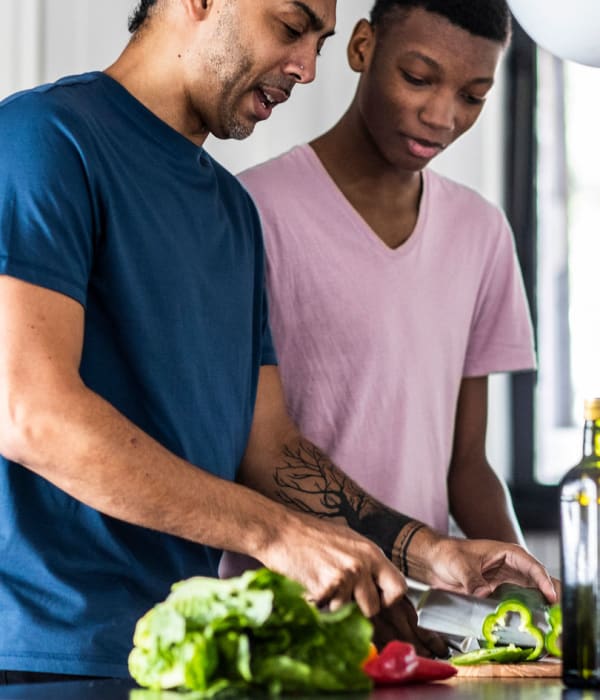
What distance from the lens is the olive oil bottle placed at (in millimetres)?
1187

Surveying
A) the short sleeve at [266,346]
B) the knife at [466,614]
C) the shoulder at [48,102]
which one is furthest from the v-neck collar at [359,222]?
the knife at [466,614]

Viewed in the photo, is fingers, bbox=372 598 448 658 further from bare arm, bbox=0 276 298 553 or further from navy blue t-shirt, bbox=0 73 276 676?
bare arm, bbox=0 276 298 553

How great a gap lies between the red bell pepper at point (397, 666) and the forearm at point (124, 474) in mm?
191

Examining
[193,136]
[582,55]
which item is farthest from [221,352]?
[582,55]

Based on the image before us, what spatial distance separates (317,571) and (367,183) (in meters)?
0.98

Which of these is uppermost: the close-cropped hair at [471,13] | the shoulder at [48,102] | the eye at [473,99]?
the close-cropped hair at [471,13]

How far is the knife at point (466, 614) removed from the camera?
154 centimetres

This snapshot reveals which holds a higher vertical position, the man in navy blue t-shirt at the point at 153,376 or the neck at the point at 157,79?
the neck at the point at 157,79

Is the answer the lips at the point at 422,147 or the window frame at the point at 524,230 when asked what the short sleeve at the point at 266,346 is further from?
the window frame at the point at 524,230

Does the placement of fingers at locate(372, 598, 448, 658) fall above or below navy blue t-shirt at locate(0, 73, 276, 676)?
below

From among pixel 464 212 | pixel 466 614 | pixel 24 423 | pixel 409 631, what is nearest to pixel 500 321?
pixel 464 212

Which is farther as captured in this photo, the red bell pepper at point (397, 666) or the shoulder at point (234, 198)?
the shoulder at point (234, 198)

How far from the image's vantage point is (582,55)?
2023 millimetres

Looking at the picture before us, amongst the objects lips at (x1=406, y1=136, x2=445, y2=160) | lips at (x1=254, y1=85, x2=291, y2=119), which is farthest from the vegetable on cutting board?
lips at (x1=406, y1=136, x2=445, y2=160)
